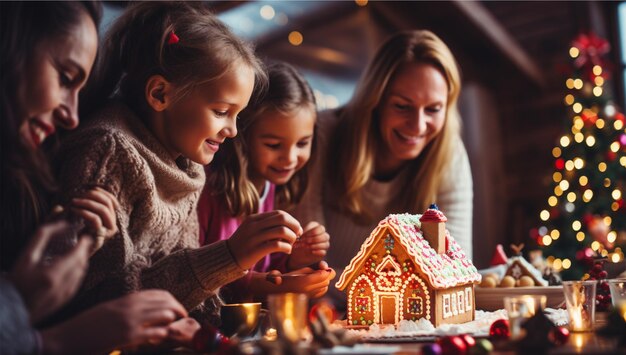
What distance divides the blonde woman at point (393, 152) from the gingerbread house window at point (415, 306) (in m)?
0.81

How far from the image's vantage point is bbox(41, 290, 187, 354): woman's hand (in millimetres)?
931

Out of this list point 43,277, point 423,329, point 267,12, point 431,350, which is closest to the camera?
point 43,277

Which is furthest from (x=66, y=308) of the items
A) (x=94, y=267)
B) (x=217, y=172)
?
(x=217, y=172)

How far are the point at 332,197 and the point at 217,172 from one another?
0.57 m

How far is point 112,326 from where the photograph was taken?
961mm

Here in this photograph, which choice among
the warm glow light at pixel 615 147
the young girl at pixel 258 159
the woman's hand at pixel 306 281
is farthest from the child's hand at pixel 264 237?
the warm glow light at pixel 615 147

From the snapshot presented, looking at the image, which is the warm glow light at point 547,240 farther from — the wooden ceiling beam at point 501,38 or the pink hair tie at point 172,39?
the pink hair tie at point 172,39

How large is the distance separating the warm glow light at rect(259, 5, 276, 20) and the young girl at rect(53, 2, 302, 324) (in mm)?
4065

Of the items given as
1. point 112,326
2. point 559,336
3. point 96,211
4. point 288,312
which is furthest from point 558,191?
point 112,326

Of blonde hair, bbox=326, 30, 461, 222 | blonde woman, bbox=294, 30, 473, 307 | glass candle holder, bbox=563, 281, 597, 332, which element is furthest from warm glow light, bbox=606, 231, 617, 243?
glass candle holder, bbox=563, 281, 597, 332

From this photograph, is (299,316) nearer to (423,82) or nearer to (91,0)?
(91,0)

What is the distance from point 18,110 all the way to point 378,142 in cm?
163

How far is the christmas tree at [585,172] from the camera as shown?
420cm

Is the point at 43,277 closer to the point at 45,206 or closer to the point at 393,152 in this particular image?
the point at 45,206
